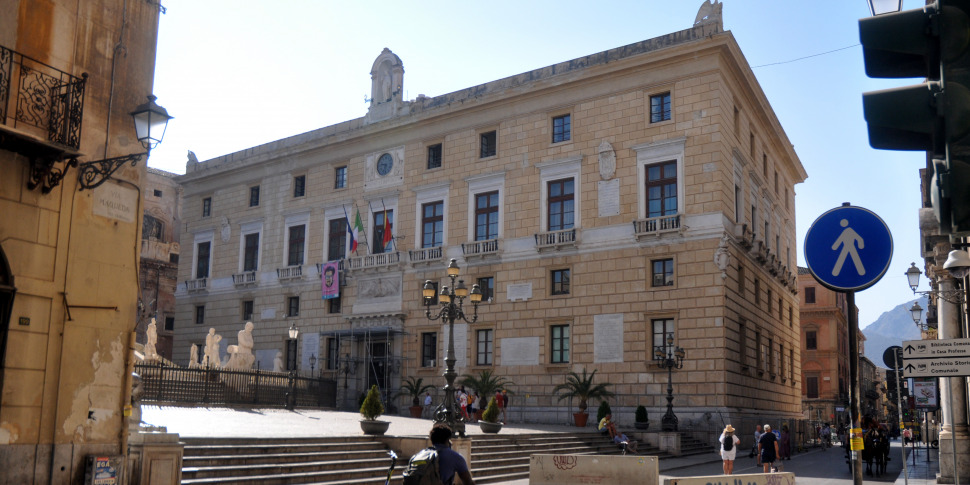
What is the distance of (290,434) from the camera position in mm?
20047

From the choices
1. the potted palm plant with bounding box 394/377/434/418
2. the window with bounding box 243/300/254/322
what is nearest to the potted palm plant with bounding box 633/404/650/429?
the potted palm plant with bounding box 394/377/434/418

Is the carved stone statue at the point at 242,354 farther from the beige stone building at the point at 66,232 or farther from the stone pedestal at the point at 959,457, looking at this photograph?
the stone pedestal at the point at 959,457

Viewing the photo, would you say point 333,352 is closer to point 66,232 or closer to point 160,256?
point 160,256

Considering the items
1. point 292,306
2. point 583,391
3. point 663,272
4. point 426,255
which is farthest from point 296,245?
point 663,272

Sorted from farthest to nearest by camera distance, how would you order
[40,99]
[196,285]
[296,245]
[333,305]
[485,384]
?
1. [196,285]
2. [296,245]
3. [333,305]
4. [485,384]
5. [40,99]

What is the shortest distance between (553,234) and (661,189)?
4690 mm

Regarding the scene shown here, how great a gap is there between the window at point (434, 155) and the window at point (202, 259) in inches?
609

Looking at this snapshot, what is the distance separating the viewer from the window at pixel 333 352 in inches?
1585

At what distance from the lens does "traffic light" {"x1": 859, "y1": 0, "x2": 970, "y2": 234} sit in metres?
3.36

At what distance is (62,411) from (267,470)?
589 centimetres

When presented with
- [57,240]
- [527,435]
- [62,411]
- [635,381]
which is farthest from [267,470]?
[635,381]

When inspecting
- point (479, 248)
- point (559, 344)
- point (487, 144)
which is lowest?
point (559, 344)

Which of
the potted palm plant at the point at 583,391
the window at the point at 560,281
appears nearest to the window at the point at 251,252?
the window at the point at 560,281

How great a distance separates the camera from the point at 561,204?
35.0 meters
